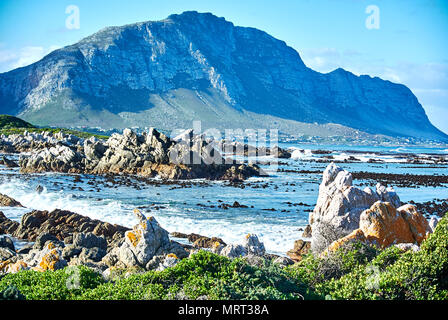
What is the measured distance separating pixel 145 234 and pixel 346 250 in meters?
6.62

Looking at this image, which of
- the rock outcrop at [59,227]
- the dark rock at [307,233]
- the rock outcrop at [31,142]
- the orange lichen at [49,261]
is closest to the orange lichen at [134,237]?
the orange lichen at [49,261]

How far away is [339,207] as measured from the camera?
16.1 meters

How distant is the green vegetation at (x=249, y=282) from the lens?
743 cm

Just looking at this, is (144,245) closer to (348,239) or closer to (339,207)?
(348,239)

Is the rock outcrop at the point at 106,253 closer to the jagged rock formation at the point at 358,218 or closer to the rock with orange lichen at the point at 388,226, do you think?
the jagged rock formation at the point at 358,218

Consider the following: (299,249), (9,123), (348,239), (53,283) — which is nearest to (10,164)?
(299,249)

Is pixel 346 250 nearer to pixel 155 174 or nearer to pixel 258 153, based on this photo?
pixel 155 174

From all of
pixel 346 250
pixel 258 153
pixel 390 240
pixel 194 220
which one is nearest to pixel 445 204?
pixel 194 220

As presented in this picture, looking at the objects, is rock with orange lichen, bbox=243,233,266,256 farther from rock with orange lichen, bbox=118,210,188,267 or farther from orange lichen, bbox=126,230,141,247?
orange lichen, bbox=126,230,141,247

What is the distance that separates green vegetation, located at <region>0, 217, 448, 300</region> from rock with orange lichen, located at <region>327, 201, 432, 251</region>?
3436 millimetres

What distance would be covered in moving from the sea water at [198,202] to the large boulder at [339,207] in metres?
3.48

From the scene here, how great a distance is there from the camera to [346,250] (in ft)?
35.0

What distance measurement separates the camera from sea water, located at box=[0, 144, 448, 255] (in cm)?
2367
